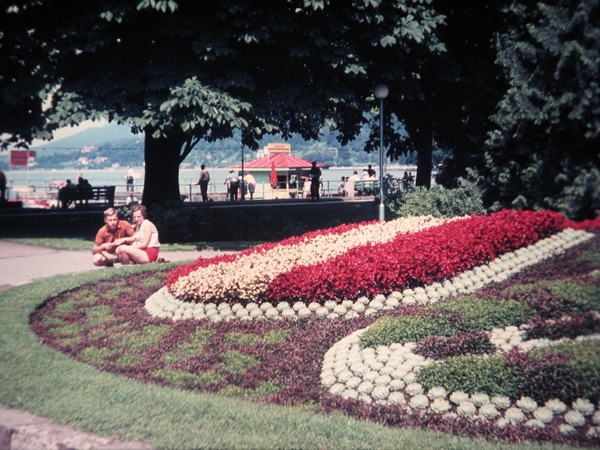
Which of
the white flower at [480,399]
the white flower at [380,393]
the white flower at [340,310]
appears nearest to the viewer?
the white flower at [480,399]

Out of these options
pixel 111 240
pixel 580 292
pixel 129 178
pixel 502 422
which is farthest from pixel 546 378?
pixel 129 178

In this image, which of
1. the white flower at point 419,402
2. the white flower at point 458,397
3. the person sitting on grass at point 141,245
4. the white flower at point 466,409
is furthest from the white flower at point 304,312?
the person sitting on grass at point 141,245

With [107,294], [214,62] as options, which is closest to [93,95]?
[214,62]

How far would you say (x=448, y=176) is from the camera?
4473 millimetres

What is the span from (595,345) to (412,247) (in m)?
4.53

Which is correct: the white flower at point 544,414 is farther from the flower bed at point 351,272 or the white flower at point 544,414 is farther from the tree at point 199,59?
the tree at point 199,59

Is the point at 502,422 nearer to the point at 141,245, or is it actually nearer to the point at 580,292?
the point at 580,292

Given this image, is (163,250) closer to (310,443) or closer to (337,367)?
(337,367)

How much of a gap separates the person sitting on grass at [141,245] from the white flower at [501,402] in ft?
23.9

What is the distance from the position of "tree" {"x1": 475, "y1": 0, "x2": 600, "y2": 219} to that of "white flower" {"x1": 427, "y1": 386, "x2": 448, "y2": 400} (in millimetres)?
1914

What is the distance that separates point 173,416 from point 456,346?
249cm

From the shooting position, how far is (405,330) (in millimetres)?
5992

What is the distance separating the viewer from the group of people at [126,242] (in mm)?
10523

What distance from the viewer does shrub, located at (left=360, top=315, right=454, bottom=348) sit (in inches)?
231
